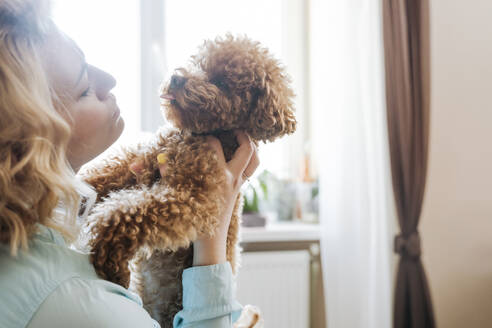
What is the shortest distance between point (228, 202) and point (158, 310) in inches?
12.4

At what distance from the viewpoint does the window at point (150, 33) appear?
2107 mm

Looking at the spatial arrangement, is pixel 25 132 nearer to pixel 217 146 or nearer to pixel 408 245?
pixel 217 146

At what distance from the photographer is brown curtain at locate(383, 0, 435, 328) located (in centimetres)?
202

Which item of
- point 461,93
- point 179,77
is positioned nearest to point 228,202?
point 179,77

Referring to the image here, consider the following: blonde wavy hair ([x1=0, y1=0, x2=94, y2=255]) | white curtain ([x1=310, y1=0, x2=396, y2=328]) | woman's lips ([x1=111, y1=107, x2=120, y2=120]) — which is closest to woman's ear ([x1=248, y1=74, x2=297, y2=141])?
woman's lips ([x1=111, y1=107, x2=120, y2=120])

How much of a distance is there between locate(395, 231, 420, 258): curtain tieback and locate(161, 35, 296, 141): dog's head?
1.41 metres

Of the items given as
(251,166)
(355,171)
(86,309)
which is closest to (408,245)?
(355,171)

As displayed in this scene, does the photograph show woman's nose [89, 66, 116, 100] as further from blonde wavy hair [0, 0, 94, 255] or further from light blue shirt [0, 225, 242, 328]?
light blue shirt [0, 225, 242, 328]

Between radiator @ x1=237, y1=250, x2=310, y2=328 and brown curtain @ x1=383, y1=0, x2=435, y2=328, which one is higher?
brown curtain @ x1=383, y1=0, x2=435, y2=328

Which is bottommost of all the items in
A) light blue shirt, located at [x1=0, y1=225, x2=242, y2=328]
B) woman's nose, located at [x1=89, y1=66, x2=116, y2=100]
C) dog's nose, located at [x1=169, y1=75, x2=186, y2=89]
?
light blue shirt, located at [x1=0, y1=225, x2=242, y2=328]

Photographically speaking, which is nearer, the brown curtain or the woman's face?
the woman's face

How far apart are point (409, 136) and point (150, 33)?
1.53 metres

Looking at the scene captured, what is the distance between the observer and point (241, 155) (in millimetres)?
904

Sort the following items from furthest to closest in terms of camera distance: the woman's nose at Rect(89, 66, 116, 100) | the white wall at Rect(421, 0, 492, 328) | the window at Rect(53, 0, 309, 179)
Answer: the white wall at Rect(421, 0, 492, 328) < the window at Rect(53, 0, 309, 179) < the woman's nose at Rect(89, 66, 116, 100)
